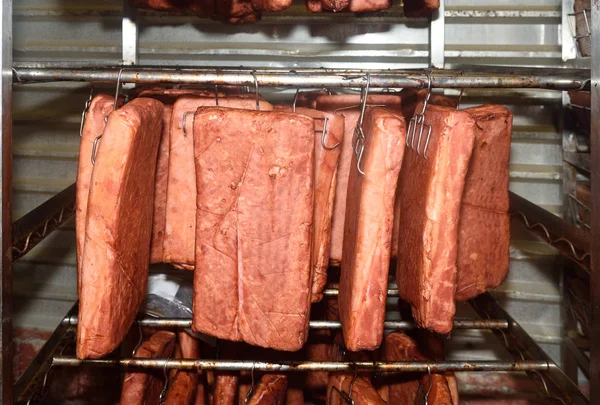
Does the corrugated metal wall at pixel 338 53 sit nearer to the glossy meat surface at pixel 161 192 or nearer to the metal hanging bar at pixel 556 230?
the metal hanging bar at pixel 556 230

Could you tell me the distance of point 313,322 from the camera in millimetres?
2916

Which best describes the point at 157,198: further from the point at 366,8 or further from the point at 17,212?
the point at 17,212

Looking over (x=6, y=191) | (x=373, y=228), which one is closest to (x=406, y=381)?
(x=373, y=228)

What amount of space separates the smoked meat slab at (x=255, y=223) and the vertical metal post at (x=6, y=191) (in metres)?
0.68

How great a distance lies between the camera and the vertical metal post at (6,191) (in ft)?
7.81

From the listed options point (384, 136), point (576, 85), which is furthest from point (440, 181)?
point (576, 85)

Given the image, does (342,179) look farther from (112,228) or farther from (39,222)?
(39,222)

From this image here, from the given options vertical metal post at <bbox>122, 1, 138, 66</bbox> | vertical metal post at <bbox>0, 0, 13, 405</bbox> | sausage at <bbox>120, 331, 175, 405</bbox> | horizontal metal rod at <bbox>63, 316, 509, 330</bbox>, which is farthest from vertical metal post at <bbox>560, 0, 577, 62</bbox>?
vertical metal post at <bbox>0, 0, 13, 405</bbox>

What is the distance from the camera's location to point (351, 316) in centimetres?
236

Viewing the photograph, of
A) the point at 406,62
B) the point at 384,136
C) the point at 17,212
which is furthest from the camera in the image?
the point at 17,212

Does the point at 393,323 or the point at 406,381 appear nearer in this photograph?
the point at 393,323

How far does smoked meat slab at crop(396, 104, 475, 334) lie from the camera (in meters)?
2.27

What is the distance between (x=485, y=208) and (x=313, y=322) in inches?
34.7

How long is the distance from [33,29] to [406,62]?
A: 2324mm
